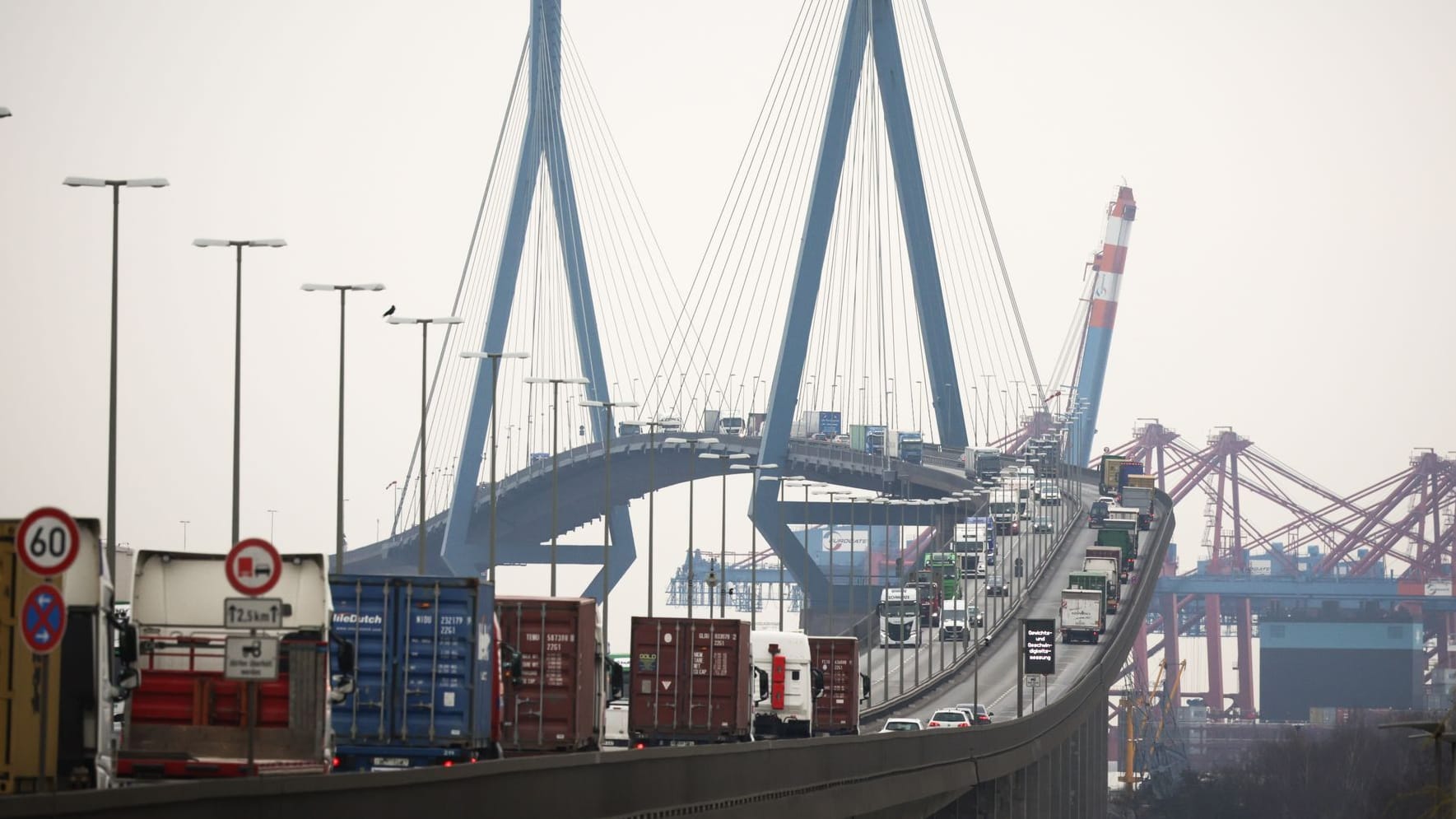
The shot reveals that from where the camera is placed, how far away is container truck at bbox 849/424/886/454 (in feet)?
494

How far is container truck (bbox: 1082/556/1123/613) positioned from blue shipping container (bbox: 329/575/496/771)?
316ft

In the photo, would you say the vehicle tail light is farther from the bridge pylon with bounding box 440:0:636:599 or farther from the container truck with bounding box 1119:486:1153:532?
the container truck with bounding box 1119:486:1153:532

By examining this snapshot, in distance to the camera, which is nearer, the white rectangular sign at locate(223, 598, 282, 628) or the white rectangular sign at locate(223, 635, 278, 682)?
the white rectangular sign at locate(223, 635, 278, 682)

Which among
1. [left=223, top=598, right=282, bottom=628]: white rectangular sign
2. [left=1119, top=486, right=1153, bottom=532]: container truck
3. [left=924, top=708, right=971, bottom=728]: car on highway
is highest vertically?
[left=1119, top=486, right=1153, bottom=532]: container truck

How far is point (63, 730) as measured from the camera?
1817 centimetres

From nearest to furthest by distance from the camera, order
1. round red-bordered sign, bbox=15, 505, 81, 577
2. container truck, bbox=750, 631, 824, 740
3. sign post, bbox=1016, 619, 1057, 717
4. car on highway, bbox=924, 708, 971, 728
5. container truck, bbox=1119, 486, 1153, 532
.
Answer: round red-bordered sign, bbox=15, 505, 81, 577, container truck, bbox=750, 631, 824, 740, car on highway, bbox=924, 708, 971, 728, sign post, bbox=1016, 619, 1057, 717, container truck, bbox=1119, 486, 1153, 532

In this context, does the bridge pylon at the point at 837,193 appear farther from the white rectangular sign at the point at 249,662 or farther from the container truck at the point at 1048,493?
the white rectangular sign at the point at 249,662

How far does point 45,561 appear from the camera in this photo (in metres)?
15.0

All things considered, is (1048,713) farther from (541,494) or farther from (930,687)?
(541,494)

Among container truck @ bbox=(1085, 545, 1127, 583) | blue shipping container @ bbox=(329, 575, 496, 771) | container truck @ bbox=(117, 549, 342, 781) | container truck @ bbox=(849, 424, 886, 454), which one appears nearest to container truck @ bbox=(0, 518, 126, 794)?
container truck @ bbox=(117, 549, 342, 781)

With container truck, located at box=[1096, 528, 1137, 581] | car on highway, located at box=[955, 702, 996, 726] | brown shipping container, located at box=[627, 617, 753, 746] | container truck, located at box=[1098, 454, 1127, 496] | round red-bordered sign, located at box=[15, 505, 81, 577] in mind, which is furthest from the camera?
container truck, located at box=[1098, 454, 1127, 496]

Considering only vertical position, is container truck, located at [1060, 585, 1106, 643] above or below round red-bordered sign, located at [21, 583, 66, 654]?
below

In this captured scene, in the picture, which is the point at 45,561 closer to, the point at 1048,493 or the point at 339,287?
the point at 339,287

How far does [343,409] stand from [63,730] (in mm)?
28827
